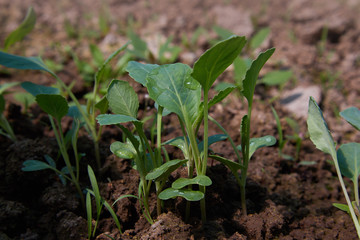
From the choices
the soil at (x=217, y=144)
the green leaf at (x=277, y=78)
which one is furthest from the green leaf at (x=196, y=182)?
the green leaf at (x=277, y=78)

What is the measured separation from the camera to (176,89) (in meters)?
1.18

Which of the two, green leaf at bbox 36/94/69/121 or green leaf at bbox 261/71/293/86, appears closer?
green leaf at bbox 36/94/69/121

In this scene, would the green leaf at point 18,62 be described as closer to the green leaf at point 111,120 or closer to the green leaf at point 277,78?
the green leaf at point 111,120

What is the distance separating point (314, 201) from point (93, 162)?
1.14 metres

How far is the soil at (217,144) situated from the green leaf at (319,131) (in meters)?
0.34

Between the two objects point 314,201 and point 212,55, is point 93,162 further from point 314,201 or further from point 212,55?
point 314,201

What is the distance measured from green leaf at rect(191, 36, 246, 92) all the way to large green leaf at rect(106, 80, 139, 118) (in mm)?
341

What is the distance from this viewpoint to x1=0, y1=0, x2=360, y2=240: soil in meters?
1.30

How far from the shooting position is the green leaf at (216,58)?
3.17 feet

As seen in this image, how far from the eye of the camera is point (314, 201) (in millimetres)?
1629

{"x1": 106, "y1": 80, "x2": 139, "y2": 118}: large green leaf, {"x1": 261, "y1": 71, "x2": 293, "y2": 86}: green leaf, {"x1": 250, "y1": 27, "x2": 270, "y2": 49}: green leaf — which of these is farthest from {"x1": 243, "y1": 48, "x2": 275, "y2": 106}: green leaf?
{"x1": 250, "y1": 27, "x2": 270, "y2": 49}: green leaf

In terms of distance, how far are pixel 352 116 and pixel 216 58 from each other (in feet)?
2.22

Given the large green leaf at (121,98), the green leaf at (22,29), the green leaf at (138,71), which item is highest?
the green leaf at (22,29)

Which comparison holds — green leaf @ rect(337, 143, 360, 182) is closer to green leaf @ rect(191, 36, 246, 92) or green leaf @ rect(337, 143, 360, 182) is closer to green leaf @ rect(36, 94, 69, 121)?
green leaf @ rect(191, 36, 246, 92)
